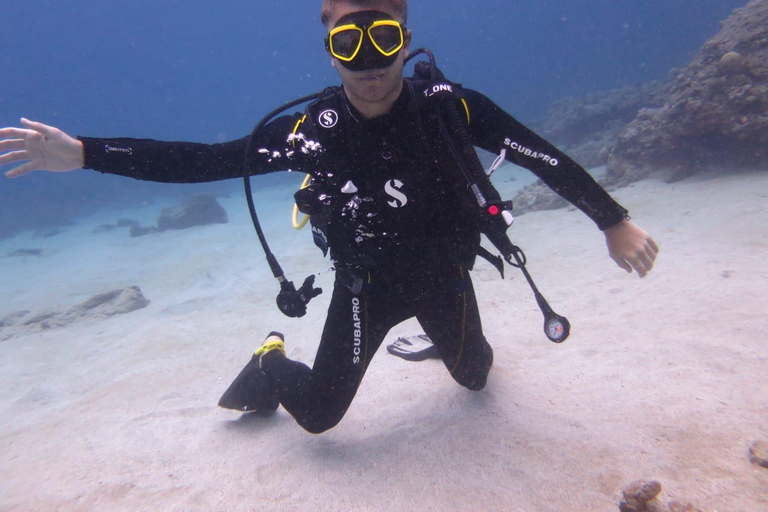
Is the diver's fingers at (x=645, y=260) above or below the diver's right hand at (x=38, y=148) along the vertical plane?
below

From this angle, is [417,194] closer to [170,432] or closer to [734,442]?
[734,442]


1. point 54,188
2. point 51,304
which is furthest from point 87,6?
point 51,304

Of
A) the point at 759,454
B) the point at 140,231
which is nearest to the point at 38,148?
the point at 759,454

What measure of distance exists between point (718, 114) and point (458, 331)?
30.1 ft

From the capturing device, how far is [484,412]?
285 centimetres

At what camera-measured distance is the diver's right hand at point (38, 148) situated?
2186 millimetres

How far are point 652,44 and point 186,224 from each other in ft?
208

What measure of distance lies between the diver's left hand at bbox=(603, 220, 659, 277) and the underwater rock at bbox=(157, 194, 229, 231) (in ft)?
64.1

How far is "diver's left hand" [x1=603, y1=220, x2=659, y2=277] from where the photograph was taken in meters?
2.37

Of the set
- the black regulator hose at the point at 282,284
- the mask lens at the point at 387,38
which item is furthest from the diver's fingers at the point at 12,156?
the mask lens at the point at 387,38

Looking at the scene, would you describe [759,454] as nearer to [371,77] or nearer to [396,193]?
[396,193]

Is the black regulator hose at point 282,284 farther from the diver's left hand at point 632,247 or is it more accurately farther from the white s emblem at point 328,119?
the diver's left hand at point 632,247

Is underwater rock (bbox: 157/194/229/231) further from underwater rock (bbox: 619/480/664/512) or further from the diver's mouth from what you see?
underwater rock (bbox: 619/480/664/512)

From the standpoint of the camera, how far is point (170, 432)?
3285 mm
